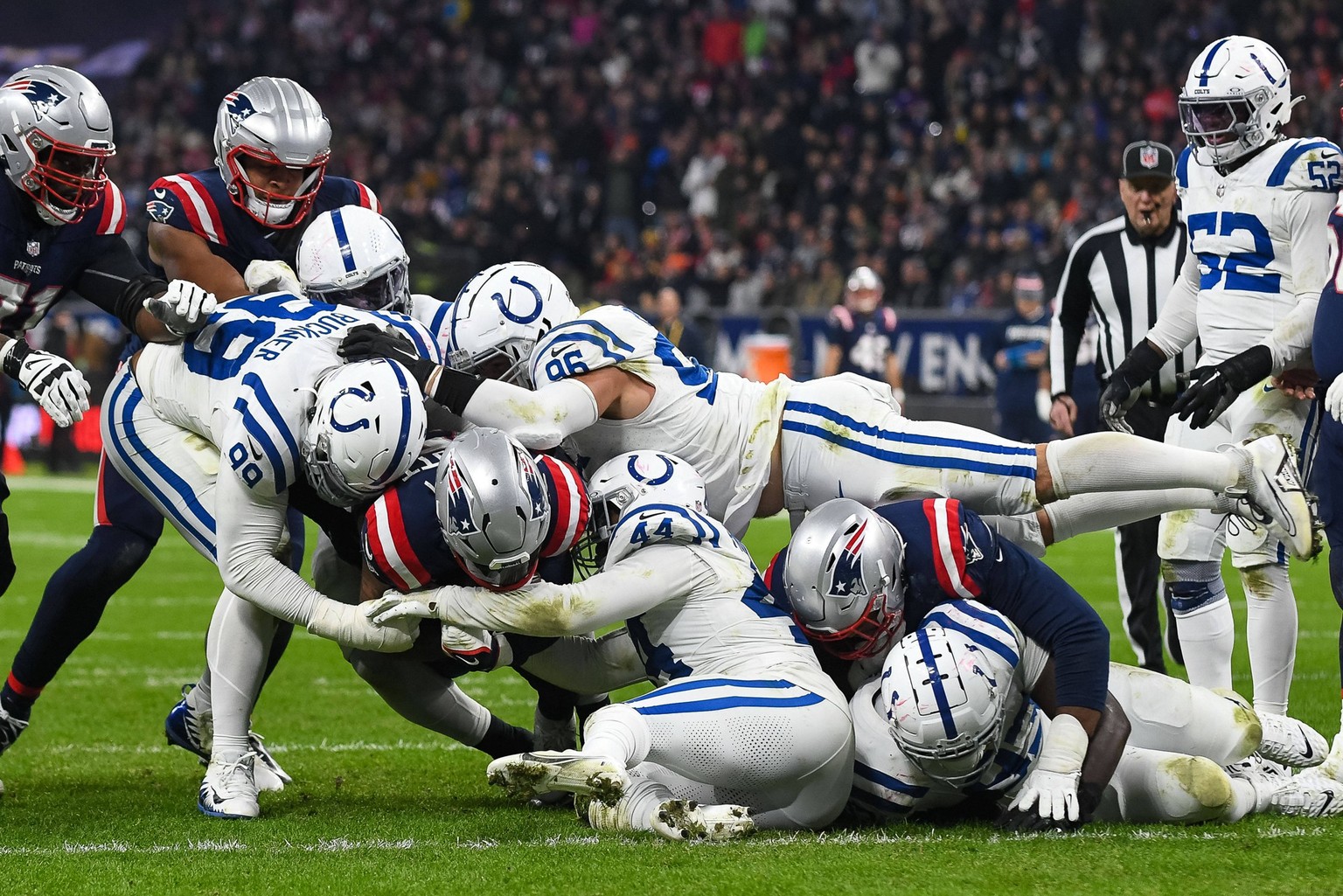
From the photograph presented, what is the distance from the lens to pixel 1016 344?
12023 millimetres

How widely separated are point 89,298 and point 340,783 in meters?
1.72

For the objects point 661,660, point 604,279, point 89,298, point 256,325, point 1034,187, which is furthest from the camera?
point 604,279

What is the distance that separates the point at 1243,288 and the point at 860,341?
7.32 meters

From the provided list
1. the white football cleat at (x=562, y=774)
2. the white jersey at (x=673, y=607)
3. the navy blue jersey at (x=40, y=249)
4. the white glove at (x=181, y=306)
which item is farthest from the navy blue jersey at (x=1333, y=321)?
the navy blue jersey at (x=40, y=249)

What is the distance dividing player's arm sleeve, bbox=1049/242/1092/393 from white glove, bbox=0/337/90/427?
12.8 ft

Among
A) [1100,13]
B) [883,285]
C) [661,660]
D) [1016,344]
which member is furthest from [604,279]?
[661,660]

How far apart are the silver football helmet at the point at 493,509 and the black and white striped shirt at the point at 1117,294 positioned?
11.1 ft

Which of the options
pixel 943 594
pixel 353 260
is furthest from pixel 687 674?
pixel 353 260

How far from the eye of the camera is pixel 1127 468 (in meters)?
4.36

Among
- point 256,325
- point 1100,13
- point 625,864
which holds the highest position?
point 1100,13

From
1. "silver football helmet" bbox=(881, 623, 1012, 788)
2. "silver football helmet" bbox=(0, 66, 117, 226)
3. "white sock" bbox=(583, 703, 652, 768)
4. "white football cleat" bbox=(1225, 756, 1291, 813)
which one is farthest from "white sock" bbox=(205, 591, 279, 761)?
"white football cleat" bbox=(1225, 756, 1291, 813)

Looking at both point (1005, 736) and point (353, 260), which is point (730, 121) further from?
point (1005, 736)

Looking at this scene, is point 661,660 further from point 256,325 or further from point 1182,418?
point 1182,418

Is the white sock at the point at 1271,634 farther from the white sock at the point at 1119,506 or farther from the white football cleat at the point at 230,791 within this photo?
the white football cleat at the point at 230,791
